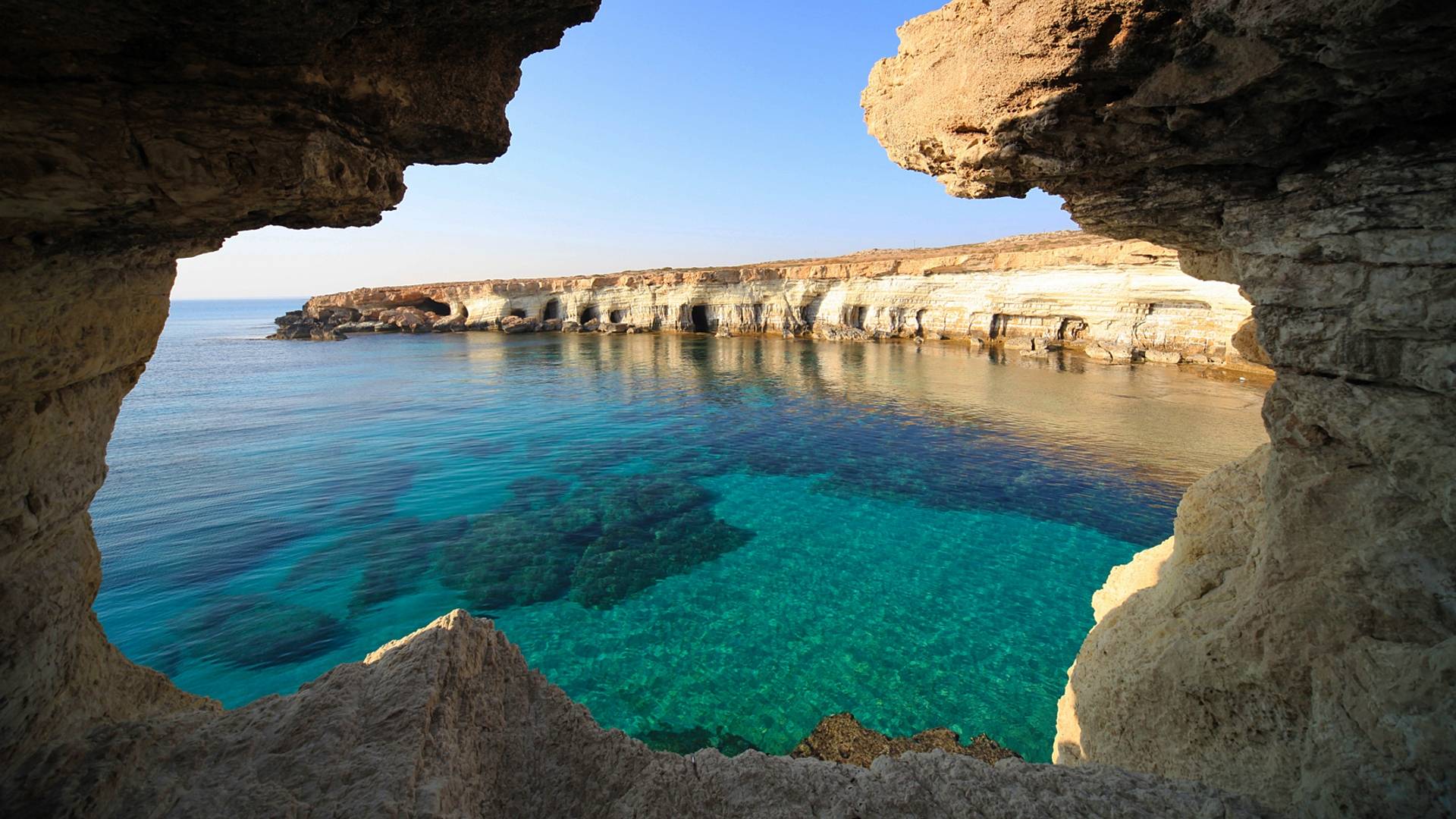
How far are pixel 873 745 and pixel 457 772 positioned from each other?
6129 millimetres

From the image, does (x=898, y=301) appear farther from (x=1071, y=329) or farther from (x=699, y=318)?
(x=699, y=318)

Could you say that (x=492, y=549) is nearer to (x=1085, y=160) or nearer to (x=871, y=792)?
(x=871, y=792)

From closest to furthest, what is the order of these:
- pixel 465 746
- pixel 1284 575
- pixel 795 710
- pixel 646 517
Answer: pixel 465 746 < pixel 1284 575 < pixel 795 710 < pixel 646 517

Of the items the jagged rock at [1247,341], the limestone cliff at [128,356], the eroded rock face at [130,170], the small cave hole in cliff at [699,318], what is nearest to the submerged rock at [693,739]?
the limestone cliff at [128,356]

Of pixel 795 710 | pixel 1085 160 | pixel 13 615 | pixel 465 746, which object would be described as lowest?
pixel 795 710

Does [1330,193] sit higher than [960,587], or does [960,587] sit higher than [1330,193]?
[1330,193]

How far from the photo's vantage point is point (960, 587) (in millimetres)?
11758

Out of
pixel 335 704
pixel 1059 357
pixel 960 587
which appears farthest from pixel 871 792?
pixel 1059 357

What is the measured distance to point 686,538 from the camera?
14.0 meters

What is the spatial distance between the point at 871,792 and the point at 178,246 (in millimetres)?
6066

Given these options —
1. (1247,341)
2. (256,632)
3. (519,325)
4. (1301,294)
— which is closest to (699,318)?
(519,325)

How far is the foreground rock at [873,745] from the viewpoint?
744 centimetres

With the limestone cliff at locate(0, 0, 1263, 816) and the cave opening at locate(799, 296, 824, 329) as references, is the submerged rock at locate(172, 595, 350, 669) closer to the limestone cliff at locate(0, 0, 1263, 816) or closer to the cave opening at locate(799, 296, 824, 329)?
the limestone cliff at locate(0, 0, 1263, 816)

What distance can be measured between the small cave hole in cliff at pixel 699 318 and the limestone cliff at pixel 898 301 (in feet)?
0.60
